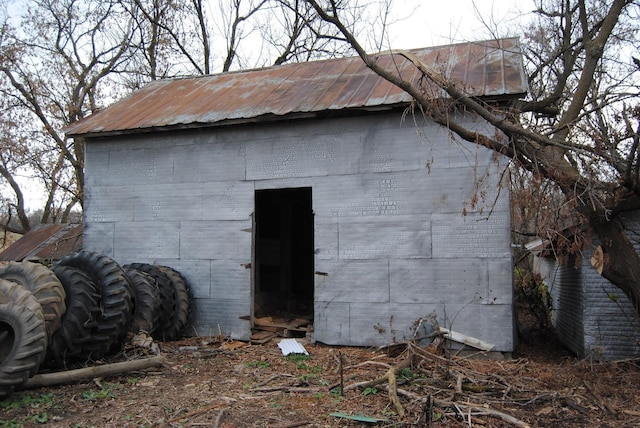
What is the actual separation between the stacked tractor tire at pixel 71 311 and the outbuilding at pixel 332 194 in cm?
128

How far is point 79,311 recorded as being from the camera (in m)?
5.96

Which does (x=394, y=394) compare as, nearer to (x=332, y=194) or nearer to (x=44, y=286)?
(x=332, y=194)

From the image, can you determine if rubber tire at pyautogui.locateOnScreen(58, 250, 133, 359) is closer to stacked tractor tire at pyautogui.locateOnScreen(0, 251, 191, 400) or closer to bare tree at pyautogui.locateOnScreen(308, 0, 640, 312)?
stacked tractor tire at pyautogui.locateOnScreen(0, 251, 191, 400)

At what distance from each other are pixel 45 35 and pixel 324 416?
911 inches

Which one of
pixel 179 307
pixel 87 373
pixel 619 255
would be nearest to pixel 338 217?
pixel 179 307

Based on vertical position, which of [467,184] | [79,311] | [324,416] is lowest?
[324,416]

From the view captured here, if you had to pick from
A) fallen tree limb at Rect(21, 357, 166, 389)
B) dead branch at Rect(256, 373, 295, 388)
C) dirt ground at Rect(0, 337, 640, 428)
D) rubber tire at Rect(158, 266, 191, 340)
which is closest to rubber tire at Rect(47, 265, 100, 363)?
fallen tree limb at Rect(21, 357, 166, 389)

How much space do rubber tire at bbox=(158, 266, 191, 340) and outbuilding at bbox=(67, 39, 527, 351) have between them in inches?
11.5

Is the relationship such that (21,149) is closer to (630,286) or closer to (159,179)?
(159,179)

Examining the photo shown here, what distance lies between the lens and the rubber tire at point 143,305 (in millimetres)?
7254

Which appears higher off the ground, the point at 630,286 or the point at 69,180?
the point at 69,180

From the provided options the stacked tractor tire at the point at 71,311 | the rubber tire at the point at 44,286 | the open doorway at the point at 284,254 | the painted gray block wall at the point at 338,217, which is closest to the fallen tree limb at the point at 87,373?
the stacked tractor tire at the point at 71,311

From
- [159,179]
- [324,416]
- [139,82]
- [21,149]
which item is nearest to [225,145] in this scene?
[159,179]

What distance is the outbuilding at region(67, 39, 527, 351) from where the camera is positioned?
23.7ft
